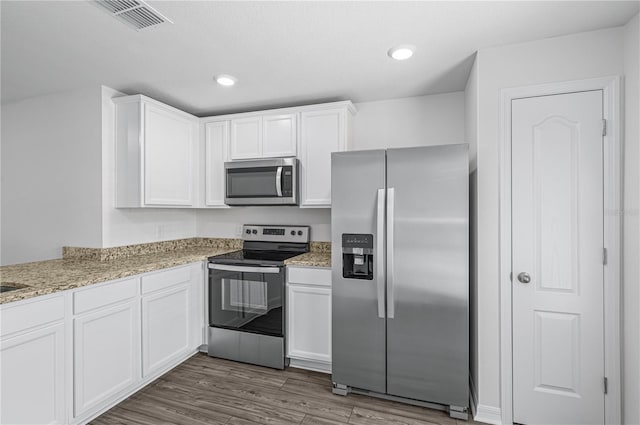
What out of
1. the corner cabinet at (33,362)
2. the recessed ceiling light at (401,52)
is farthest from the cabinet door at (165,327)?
the recessed ceiling light at (401,52)

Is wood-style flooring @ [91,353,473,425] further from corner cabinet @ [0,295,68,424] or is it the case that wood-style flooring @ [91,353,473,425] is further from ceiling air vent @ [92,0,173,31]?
ceiling air vent @ [92,0,173,31]

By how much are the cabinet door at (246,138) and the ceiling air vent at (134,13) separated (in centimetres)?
139

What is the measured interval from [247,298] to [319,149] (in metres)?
1.48

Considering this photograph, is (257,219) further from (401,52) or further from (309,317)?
(401,52)

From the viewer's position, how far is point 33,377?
1.70m

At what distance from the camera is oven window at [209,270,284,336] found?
271 cm

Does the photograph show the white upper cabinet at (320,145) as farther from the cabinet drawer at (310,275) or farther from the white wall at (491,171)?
the white wall at (491,171)

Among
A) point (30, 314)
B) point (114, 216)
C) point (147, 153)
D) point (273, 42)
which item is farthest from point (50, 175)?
point (273, 42)

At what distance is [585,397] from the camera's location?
1.92 m

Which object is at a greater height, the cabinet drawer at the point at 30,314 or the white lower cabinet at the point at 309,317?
the cabinet drawer at the point at 30,314

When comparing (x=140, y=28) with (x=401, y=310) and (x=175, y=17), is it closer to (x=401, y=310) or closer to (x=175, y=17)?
(x=175, y=17)

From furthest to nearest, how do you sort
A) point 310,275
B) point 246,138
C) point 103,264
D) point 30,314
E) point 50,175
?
point 246,138
point 50,175
point 310,275
point 103,264
point 30,314

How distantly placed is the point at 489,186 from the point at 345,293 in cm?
123

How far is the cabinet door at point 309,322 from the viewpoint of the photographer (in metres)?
2.62
